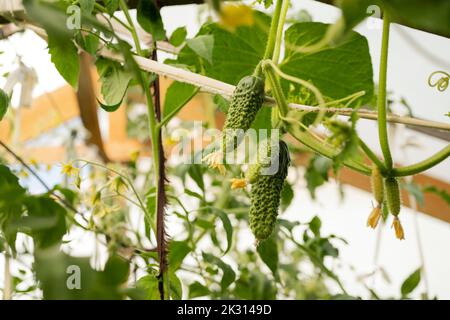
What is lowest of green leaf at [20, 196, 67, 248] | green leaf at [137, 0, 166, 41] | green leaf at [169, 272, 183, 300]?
green leaf at [169, 272, 183, 300]

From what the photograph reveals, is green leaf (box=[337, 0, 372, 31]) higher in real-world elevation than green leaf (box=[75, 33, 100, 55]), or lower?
lower

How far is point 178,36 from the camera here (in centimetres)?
92

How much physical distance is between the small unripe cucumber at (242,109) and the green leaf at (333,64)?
0.29m

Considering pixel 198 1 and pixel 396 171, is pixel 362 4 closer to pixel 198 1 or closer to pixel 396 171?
pixel 396 171

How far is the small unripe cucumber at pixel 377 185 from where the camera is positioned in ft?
1.68

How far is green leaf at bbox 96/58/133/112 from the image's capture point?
2.23 ft

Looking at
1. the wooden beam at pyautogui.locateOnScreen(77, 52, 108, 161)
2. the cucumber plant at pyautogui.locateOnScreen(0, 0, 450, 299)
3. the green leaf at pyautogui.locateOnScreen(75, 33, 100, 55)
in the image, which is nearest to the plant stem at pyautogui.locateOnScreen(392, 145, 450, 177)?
the cucumber plant at pyautogui.locateOnScreen(0, 0, 450, 299)

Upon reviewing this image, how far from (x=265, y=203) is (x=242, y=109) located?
0.08m

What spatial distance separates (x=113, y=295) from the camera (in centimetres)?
27

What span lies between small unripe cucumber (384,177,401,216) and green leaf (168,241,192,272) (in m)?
0.38

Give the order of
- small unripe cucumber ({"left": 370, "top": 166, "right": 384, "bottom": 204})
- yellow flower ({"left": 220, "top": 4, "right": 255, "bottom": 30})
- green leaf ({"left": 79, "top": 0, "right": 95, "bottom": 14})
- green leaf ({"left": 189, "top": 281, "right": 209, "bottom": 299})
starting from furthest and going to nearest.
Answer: green leaf ({"left": 189, "top": 281, "right": 209, "bottom": 299}) < green leaf ({"left": 79, "top": 0, "right": 95, "bottom": 14}) < small unripe cucumber ({"left": 370, "top": 166, "right": 384, "bottom": 204}) < yellow flower ({"left": 220, "top": 4, "right": 255, "bottom": 30})

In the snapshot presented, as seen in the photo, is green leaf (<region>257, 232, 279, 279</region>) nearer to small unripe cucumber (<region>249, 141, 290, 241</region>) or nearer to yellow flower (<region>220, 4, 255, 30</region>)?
small unripe cucumber (<region>249, 141, 290, 241</region>)

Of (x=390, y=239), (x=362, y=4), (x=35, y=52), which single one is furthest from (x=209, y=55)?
(x=390, y=239)

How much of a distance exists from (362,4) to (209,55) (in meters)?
0.46
